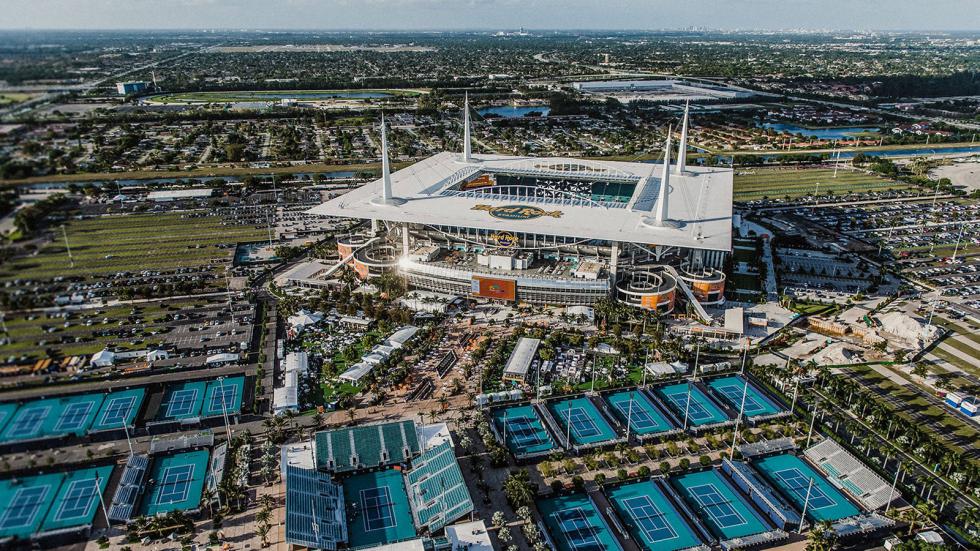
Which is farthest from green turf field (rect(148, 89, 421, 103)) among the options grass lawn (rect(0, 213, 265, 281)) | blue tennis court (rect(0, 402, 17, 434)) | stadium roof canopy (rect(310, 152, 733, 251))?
blue tennis court (rect(0, 402, 17, 434))

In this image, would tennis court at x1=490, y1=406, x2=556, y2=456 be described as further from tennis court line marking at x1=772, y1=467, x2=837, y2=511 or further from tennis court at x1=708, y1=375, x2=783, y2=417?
tennis court at x1=708, y1=375, x2=783, y2=417

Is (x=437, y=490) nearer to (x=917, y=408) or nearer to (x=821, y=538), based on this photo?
(x=821, y=538)

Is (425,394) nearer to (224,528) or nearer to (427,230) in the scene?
(224,528)

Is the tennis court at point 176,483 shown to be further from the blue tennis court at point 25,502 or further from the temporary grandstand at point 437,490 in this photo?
the temporary grandstand at point 437,490

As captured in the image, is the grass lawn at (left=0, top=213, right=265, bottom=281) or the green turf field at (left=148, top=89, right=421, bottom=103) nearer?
the grass lawn at (left=0, top=213, right=265, bottom=281)

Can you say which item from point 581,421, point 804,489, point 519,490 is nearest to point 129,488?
point 519,490

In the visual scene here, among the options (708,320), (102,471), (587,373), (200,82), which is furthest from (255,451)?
(200,82)
